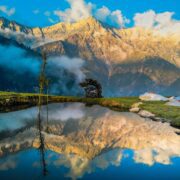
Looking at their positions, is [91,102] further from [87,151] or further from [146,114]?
[87,151]

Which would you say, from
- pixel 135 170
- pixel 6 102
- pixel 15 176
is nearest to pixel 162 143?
pixel 135 170

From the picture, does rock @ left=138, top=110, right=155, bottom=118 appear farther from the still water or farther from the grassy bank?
the still water

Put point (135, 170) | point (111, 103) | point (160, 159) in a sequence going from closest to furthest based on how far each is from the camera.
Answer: point (135, 170), point (160, 159), point (111, 103)

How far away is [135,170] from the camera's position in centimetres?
3472

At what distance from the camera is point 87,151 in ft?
138

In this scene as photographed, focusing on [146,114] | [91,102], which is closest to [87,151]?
[146,114]

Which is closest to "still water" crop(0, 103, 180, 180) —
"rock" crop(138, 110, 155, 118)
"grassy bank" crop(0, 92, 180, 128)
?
"rock" crop(138, 110, 155, 118)

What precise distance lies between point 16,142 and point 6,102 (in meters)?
61.0

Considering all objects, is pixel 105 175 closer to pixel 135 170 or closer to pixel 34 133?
pixel 135 170

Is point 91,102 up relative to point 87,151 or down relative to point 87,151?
up

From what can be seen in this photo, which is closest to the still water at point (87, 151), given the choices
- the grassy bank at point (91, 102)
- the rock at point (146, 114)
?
the rock at point (146, 114)

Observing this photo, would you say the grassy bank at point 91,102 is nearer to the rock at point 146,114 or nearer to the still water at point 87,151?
the rock at point 146,114

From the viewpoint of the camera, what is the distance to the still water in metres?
33.1

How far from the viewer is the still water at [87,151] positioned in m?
33.1
